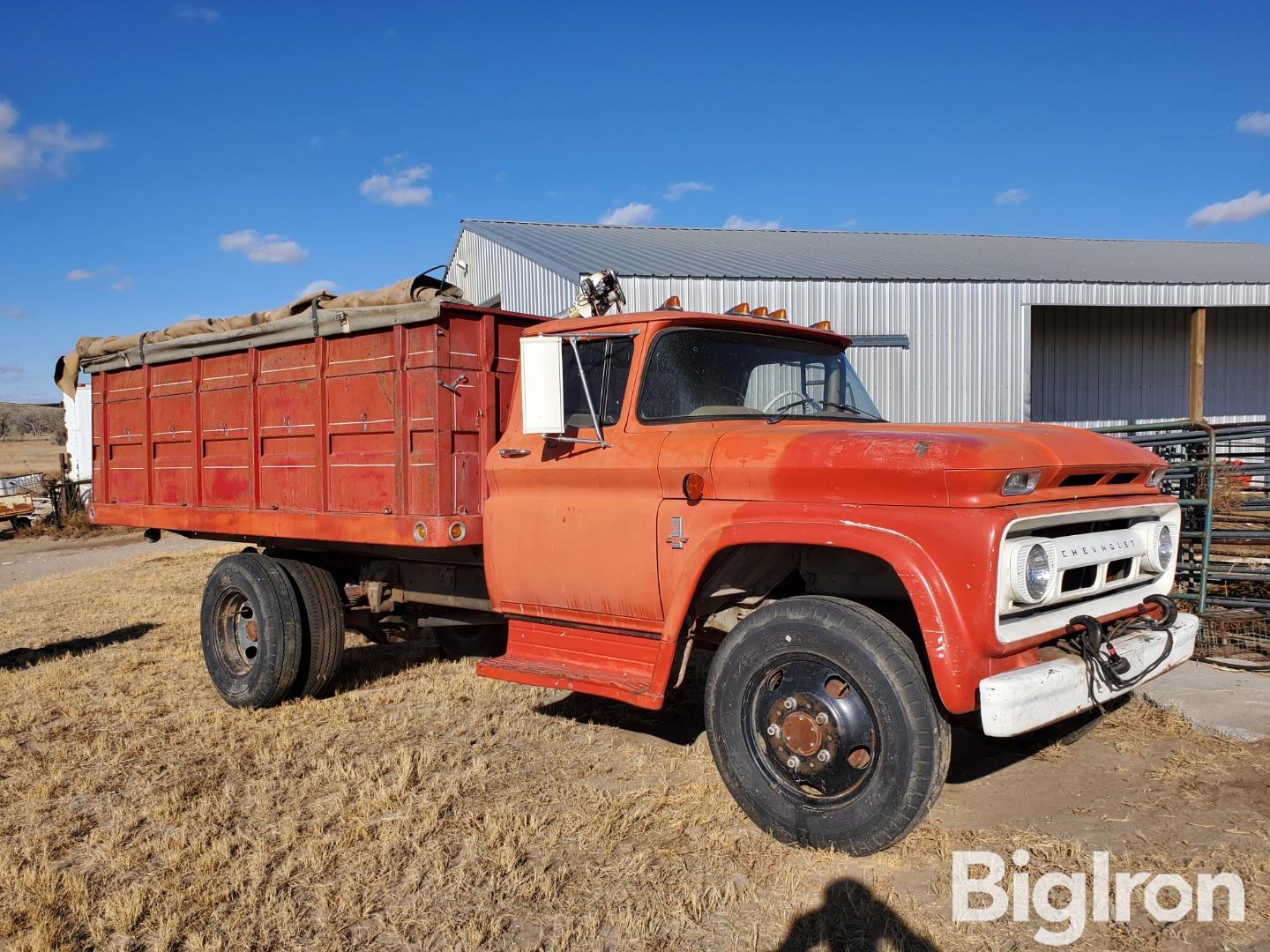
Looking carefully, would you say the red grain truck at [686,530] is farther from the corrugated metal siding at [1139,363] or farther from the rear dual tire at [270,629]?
the corrugated metal siding at [1139,363]

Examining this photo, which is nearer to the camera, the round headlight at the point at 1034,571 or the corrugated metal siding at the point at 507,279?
the round headlight at the point at 1034,571

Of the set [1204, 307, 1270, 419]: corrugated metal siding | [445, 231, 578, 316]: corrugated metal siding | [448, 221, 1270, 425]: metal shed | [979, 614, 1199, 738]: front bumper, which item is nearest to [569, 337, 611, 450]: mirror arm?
[979, 614, 1199, 738]: front bumper

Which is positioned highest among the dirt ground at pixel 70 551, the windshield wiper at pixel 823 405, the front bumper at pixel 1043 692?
the windshield wiper at pixel 823 405

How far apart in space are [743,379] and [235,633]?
384cm

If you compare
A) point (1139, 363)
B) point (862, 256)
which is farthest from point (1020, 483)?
point (1139, 363)

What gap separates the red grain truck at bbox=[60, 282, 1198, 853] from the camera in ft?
11.3

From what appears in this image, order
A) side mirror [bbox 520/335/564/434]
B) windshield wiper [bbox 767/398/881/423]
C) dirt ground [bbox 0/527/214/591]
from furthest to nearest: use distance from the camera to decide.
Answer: dirt ground [bbox 0/527/214/591] → windshield wiper [bbox 767/398/881/423] → side mirror [bbox 520/335/564/434]

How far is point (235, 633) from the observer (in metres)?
6.35

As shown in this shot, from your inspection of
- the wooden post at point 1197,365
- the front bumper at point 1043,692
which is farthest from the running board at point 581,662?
the wooden post at point 1197,365

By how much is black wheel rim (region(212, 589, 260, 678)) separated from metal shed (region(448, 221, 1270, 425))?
6.94 meters

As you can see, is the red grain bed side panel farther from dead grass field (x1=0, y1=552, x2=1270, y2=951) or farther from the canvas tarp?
dead grass field (x1=0, y1=552, x2=1270, y2=951)

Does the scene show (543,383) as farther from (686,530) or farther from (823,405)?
(823,405)

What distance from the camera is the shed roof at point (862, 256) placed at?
13351mm

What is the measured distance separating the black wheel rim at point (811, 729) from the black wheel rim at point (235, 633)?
3696mm
